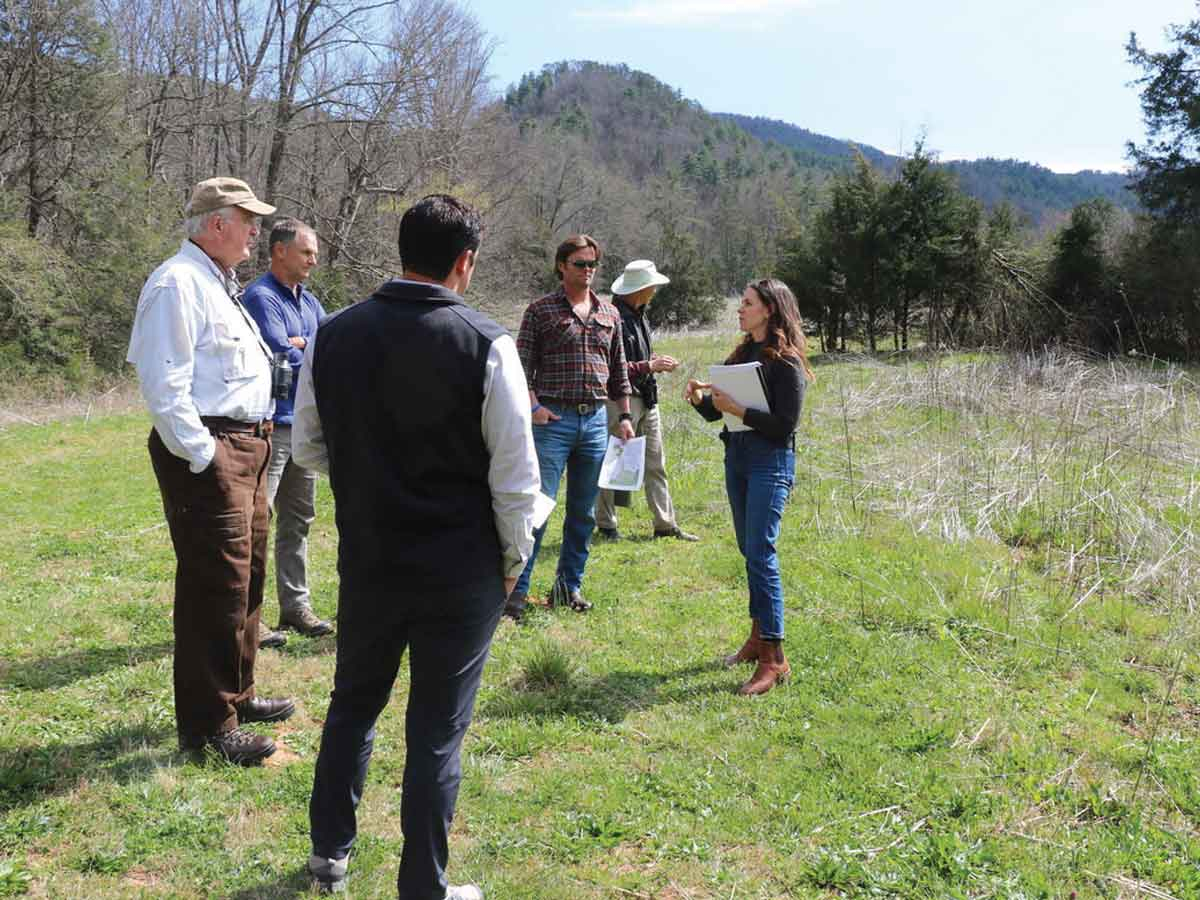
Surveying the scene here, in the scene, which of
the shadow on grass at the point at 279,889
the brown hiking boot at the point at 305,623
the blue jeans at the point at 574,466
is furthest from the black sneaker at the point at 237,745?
the blue jeans at the point at 574,466

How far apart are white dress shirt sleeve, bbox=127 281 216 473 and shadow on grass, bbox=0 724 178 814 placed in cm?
121

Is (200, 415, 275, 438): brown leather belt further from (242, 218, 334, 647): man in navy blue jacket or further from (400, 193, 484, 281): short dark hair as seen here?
(400, 193, 484, 281): short dark hair

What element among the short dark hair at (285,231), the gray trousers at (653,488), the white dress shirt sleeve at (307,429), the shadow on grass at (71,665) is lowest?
the shadow on grass at (71,665)

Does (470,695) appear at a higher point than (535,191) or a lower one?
lower

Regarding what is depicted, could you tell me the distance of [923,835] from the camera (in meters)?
3.08

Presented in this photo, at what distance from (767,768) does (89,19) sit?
66.1 ft

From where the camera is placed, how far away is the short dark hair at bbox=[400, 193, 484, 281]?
2.39m

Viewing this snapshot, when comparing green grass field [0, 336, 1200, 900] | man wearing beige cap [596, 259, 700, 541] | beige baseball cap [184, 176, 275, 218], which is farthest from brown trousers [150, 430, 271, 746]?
man wearing beige cap [596, 259, 700, 541]

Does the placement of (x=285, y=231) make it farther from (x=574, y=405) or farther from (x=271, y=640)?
(x=271, y=640)

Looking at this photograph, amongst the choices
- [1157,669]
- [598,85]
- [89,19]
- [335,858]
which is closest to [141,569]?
[335,858]

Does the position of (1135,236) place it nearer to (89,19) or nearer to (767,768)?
(767,768)

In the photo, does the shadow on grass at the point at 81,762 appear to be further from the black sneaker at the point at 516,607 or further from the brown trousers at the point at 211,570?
the black sneaker at the point at 516,607

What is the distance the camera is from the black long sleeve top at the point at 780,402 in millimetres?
4059

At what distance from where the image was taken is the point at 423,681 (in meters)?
2.41
